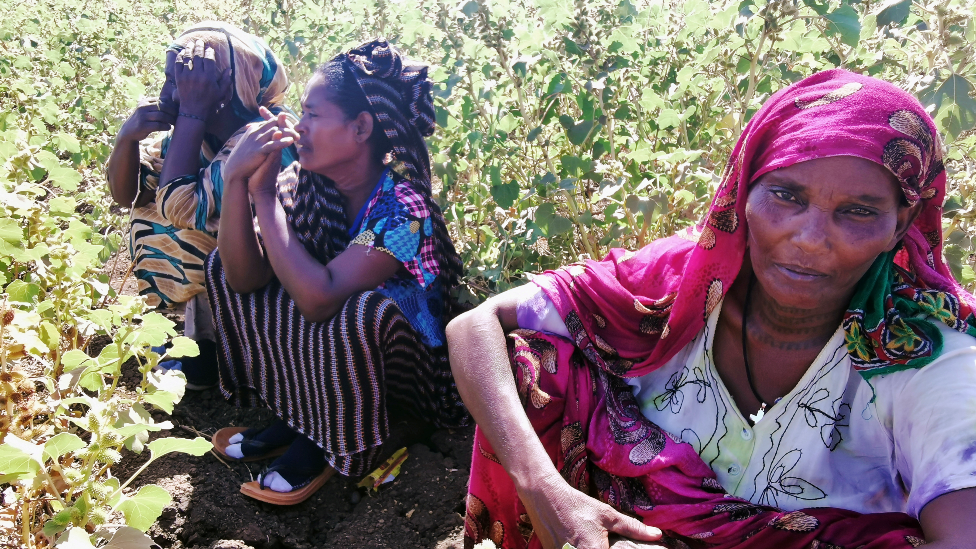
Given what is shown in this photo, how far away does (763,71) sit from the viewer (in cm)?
286

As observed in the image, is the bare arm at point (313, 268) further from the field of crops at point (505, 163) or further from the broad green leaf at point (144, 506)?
the broad green leaf at point (144, 506)

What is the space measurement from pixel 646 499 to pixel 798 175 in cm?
82

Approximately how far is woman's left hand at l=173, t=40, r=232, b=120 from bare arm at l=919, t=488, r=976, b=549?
2747 mm

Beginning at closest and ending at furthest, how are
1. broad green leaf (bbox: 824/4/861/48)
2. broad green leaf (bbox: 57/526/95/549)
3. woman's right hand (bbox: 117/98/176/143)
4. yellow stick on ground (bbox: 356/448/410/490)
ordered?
broad green leaf (bbox: 57/526/95/549) → broad green leaf (bbox: 824/4/861/48) → yellow stick on ground (bbox: 356/448/410/490) → woman's right hand (bbox: 117/98/176/143)

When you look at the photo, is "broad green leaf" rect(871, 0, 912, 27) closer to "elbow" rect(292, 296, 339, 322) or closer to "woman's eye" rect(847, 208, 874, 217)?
"woman's eye" rect(847, 208, 874, 217)

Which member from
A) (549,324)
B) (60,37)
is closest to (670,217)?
(549,324)

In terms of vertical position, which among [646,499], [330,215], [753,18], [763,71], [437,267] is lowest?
[646,499]

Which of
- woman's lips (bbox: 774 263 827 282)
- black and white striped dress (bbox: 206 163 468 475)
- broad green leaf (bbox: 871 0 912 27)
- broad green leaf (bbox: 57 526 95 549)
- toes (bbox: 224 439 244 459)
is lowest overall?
toes (bbox: 224 439 244 459)

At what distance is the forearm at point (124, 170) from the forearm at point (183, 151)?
0.23 m

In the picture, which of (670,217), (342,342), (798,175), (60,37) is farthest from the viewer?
(60,37)

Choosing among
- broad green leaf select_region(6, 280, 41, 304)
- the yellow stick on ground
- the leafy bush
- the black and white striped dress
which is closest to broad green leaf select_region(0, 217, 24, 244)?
the leafy bush

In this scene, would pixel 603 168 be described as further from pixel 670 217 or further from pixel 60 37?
pixel 60 37

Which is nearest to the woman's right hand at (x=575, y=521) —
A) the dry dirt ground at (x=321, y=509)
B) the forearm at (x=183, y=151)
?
the dry dirt ground at (x=321, y=509)

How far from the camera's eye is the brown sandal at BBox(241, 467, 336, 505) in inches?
99.7
